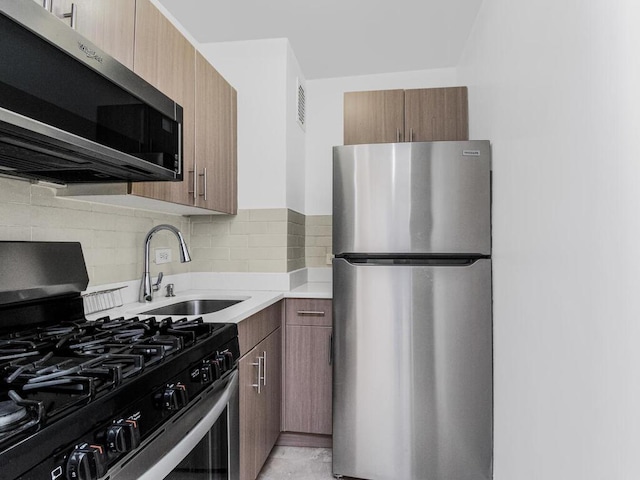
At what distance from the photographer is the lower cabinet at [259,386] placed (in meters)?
1.65

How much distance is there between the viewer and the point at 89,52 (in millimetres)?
979

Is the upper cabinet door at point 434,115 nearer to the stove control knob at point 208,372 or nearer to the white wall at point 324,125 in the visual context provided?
the white wall at point 324,125

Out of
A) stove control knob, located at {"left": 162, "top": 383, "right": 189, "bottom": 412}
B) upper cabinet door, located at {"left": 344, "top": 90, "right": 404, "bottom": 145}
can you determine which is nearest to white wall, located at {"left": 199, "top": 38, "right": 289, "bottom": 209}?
upper cabinet door, located at {"left": 344, "top": 90, "right": 404, "bottom": 145}

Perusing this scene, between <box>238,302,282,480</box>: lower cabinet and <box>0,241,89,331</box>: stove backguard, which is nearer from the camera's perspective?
<box>0,241,89,331</box>: stove backguard

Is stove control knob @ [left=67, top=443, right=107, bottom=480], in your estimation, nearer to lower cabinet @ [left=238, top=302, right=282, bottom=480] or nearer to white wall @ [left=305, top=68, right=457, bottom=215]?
lower cabinet @ [left=238, top=302, right=282, bottom=480]

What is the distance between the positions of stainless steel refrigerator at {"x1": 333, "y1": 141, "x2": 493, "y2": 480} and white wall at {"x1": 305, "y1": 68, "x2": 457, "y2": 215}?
Answer: 1.09 m

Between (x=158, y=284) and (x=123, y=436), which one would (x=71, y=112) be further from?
(x=158, y=284)

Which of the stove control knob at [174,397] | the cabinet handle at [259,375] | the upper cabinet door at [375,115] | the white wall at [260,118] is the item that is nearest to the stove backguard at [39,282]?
the stove control knob at [174,397]

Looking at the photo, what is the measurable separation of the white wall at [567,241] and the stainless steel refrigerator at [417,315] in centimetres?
11

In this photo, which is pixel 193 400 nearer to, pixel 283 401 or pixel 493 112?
pixel 283 401

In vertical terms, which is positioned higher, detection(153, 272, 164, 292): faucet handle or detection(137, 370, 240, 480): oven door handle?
detection(153, 272, 164, 292): faucet handle

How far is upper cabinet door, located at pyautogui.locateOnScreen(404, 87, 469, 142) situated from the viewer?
2451mm

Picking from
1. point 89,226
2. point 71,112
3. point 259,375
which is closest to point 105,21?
point 71,112

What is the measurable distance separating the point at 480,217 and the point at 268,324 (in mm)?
1161
